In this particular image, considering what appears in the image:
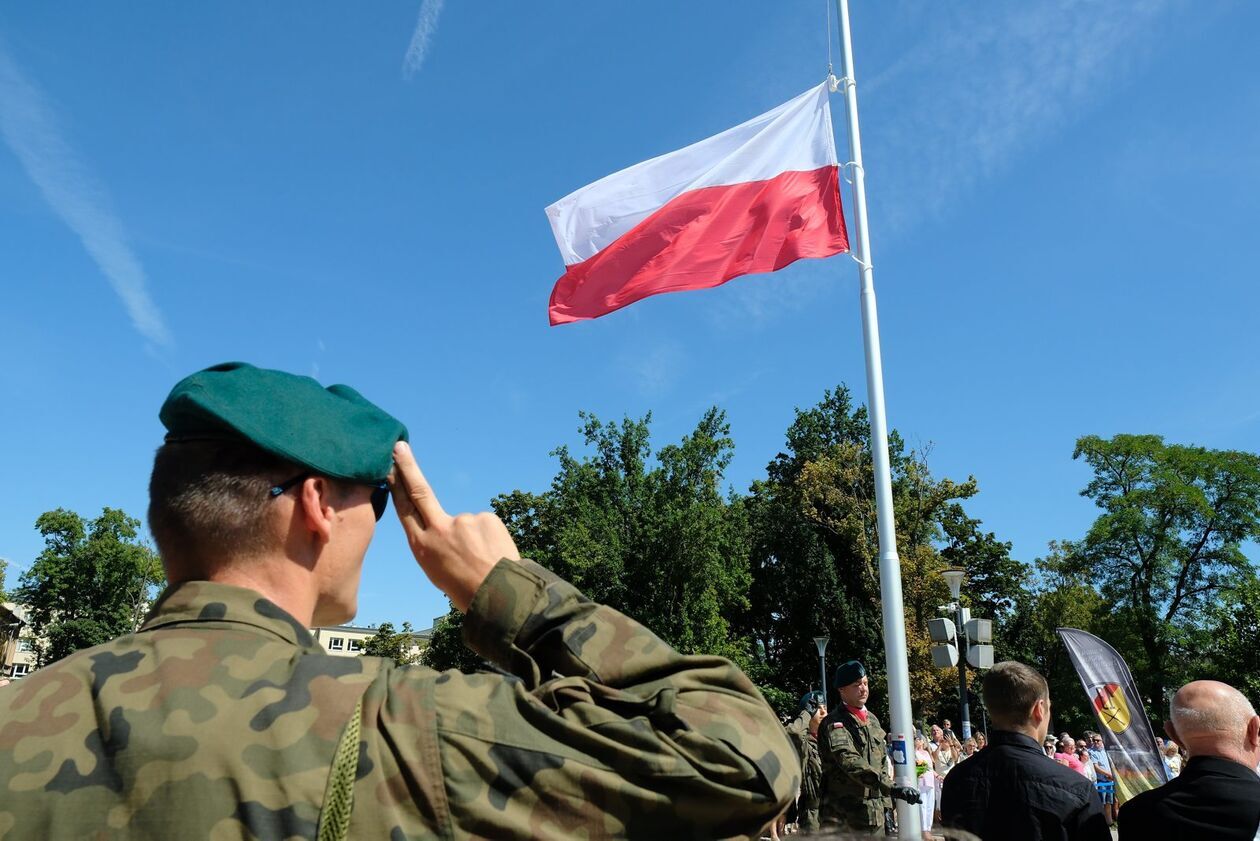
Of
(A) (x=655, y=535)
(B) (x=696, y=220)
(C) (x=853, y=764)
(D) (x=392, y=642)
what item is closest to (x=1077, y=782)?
(C) (x=853, y=764)

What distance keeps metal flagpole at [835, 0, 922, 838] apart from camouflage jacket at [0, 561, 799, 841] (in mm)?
9160

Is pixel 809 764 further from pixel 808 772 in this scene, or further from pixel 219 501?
pixel 219 501

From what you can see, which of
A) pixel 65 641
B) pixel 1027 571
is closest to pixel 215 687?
pixel 1027 571

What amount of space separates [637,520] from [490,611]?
3922cm

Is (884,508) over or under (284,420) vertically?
over

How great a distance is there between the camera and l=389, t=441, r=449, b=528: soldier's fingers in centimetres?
144

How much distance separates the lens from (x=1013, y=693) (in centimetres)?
426

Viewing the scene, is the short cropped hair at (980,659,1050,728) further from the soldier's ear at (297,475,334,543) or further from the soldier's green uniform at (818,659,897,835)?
the soldier's green uniform at (818,659,897,835)

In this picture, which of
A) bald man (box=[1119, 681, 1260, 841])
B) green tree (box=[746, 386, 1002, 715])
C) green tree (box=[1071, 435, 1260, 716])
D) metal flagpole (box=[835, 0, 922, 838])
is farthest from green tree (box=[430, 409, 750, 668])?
bald man (box=[1119, 681, 1260, 841])

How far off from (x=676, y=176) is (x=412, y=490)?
382 inches

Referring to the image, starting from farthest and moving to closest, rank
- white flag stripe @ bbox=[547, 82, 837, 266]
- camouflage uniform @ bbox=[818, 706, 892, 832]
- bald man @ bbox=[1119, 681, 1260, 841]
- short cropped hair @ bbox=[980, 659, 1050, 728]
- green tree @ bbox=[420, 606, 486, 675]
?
green tree @ bbox=[420, 606, 486, 675], white flag stripe @ bbox=[547, 82, 837, 266], camouflage uniform @ bbox=[818, 706, 892, 832], short cropped hair @ bbox=[980, 659, 1050, 728], bald man @ bbox=[1119, 681, 1260, 841]

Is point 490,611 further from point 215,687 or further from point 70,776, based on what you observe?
point 70,776

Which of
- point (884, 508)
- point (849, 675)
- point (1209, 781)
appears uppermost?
point (884, 508)

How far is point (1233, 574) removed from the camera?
40219 millimetres
